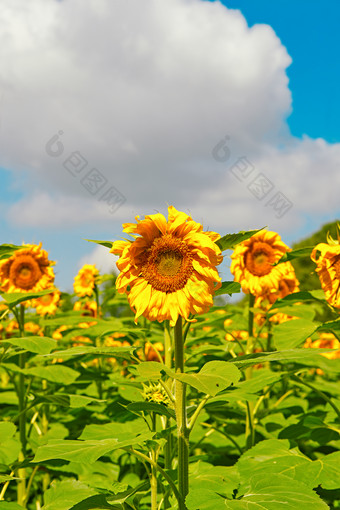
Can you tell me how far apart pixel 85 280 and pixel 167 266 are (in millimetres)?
4211

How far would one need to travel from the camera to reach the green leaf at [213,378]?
5.24 ft

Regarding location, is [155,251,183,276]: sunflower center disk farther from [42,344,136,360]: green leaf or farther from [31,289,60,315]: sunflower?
[31,289,60,315]: sunflower

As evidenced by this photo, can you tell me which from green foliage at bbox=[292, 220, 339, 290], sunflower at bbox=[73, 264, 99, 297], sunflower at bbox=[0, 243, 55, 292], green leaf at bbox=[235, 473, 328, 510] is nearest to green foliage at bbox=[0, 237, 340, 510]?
green leaf at bbox=[235, 473, 328, 510]

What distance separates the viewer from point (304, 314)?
3707mm

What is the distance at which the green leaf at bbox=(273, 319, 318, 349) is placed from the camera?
255 centimetres

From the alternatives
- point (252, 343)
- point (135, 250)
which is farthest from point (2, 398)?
point (135, 250)

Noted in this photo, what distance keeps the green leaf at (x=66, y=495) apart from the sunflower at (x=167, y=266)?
97 centimetres

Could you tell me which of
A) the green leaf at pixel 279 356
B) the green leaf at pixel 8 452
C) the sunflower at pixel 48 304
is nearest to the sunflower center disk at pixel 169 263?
the green leaf at pixel 279 356

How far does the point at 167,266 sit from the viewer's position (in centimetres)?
218

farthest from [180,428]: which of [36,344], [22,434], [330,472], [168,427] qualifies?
[22,434]

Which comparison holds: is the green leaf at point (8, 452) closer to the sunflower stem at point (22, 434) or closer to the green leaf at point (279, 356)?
the sunflower stem at point (22, 434)

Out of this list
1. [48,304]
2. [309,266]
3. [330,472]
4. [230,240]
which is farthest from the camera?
[309,266]

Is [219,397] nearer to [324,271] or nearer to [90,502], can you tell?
[90,502]

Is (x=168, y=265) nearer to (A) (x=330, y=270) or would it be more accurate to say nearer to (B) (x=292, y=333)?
(B) (x=292, y=333)
